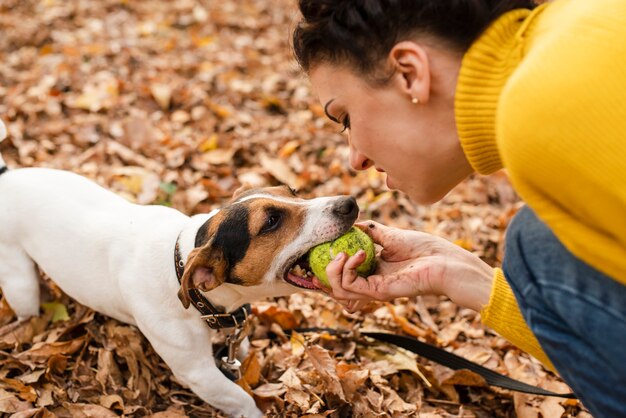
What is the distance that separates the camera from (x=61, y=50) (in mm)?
6625

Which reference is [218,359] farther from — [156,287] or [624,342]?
[624,342]

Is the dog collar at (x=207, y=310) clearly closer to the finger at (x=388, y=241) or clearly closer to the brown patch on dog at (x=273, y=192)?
the brown patch on dog at (x=273, y=192)

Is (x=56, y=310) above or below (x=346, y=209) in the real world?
below

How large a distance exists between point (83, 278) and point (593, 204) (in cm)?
253

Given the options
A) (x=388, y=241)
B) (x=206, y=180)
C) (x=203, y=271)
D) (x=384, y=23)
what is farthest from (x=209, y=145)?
(x=384, y=23)

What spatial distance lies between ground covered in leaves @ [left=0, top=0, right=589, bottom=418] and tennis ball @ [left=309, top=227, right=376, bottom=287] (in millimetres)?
600

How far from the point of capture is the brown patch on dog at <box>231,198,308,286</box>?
285cm

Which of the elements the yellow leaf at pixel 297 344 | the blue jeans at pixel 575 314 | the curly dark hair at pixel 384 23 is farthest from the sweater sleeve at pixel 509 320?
the yellow leaf at pixel 297 344

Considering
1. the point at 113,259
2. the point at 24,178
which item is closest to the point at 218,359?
the point at 113,259

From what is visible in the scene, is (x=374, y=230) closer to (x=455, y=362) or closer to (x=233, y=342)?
(x=455, y=362)

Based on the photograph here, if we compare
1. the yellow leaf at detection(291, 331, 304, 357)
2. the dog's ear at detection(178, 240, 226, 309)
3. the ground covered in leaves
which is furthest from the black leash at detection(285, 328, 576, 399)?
the dog's ear at detection(178, 240, 226, 309)

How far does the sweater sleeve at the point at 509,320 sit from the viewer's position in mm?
2291

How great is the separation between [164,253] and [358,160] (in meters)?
1.14

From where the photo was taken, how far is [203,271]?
9.10 feet
